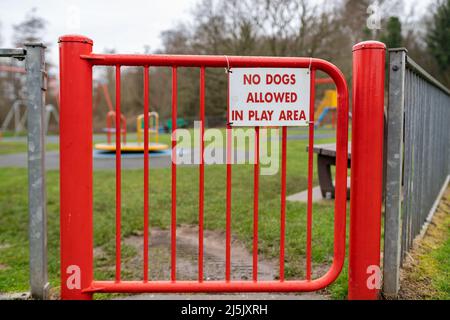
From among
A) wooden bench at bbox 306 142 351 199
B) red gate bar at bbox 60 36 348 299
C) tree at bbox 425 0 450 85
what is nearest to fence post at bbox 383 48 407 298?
red gate bar at bbox 60 36 348 299

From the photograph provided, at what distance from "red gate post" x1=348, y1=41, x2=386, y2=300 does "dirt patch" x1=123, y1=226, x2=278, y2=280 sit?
0.92 m

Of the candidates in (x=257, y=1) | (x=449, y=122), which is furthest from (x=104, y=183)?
(x=257, y=1)

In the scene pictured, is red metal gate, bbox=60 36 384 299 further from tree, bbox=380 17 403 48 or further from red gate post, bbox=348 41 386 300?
tree, bbox=380 17 403 48

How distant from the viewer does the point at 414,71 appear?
9.83 feet

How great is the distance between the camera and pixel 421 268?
2.99m

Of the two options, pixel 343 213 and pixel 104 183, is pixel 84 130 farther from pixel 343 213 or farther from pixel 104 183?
pixel 104 183

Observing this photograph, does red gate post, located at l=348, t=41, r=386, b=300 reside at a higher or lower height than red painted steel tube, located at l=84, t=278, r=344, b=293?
higher

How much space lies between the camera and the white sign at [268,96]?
2.35 metres

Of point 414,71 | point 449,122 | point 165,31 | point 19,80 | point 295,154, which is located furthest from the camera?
point 19,80

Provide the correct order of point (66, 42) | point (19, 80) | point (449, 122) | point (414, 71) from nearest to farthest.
Result: point (66, 42) → point (414, 71) → point (449, 122) → point (19, 80)

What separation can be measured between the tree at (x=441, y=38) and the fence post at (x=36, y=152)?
35692 millimetres

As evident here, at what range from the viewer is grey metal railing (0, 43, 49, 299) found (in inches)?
94.8

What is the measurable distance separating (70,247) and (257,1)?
1909 centimetres

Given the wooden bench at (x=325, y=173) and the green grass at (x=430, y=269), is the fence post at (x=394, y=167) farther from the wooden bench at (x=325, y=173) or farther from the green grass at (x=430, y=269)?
the wooden bench at (x=325, y=173)
